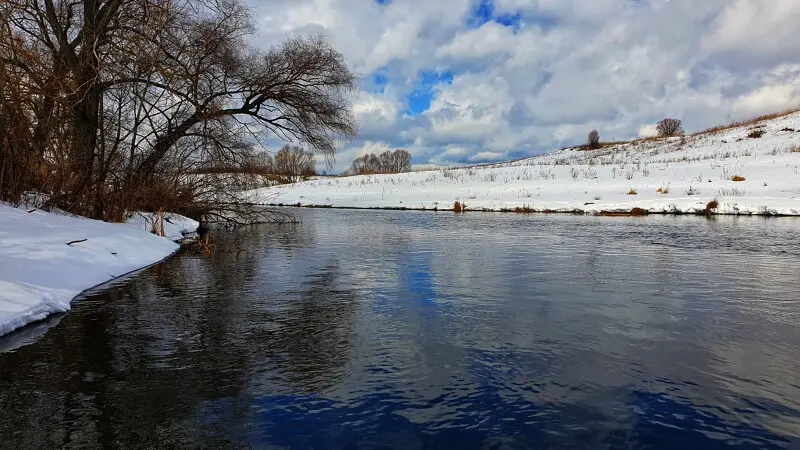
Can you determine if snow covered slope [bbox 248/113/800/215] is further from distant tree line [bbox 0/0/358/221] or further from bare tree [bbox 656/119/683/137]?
bare tree [bbox 656/119/683/137]

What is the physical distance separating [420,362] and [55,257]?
6.95 metres

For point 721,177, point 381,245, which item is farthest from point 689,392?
point 721,177

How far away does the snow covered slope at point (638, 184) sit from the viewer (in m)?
25.0

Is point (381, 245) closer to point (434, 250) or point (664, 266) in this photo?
point (434, 250)

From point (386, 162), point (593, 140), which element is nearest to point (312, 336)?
point (593, 140)

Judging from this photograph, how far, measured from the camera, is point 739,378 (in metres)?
4.45

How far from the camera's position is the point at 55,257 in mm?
8359

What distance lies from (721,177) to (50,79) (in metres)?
33.2

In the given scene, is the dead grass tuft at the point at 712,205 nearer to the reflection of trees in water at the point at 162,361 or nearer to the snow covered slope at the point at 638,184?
the snow covered slope at the point at 638,184

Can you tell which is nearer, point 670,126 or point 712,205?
point 712,205

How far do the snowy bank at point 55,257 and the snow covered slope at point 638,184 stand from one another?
9735mm

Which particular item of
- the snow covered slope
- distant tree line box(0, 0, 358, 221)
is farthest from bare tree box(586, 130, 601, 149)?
distant tree line box(0, 0, 358, 221)

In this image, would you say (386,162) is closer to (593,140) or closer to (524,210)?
(593,140)

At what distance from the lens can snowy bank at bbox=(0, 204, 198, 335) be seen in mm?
6402
